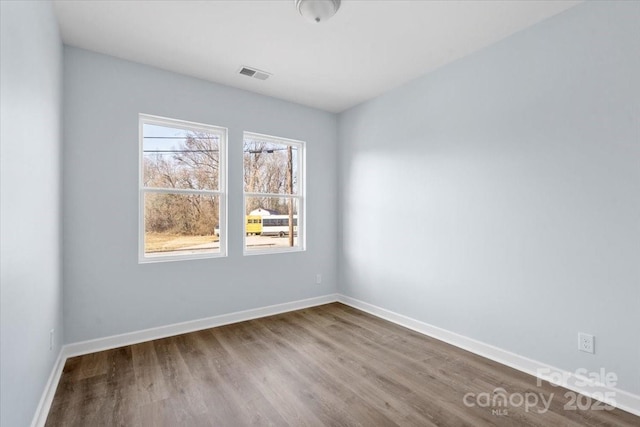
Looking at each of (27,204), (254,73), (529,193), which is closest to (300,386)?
(27,204)

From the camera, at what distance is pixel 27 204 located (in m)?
1.67

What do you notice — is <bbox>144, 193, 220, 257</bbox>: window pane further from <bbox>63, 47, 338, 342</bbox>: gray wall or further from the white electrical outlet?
the white electrical outlet

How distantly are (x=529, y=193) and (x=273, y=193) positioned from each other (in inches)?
112

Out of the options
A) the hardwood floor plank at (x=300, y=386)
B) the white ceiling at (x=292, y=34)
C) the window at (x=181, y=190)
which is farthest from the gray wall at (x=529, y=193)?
the window at (x=181, y=190)

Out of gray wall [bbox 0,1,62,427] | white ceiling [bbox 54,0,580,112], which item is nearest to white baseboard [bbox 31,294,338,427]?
gray wall [bbox 0,1,62,427]

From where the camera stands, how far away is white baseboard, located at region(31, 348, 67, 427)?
6.12 ft

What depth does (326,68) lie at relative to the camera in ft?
10.9

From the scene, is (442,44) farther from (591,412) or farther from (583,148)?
(591,412)

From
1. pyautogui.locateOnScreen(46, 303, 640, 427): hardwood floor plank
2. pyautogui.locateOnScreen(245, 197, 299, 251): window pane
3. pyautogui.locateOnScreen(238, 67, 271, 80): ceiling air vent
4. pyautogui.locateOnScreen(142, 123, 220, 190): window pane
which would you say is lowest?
pyautogui.locateOnScreen(46, 303, 640, 427): hardwood floor plank

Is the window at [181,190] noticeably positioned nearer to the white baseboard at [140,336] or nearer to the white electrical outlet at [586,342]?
the white baseboard at [140,336]

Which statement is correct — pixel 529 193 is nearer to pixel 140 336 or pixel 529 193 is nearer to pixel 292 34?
pixel 292 34

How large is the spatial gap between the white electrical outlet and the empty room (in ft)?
0.05

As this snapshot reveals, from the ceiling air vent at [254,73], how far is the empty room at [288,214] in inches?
2.0

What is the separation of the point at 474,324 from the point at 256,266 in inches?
98.0
